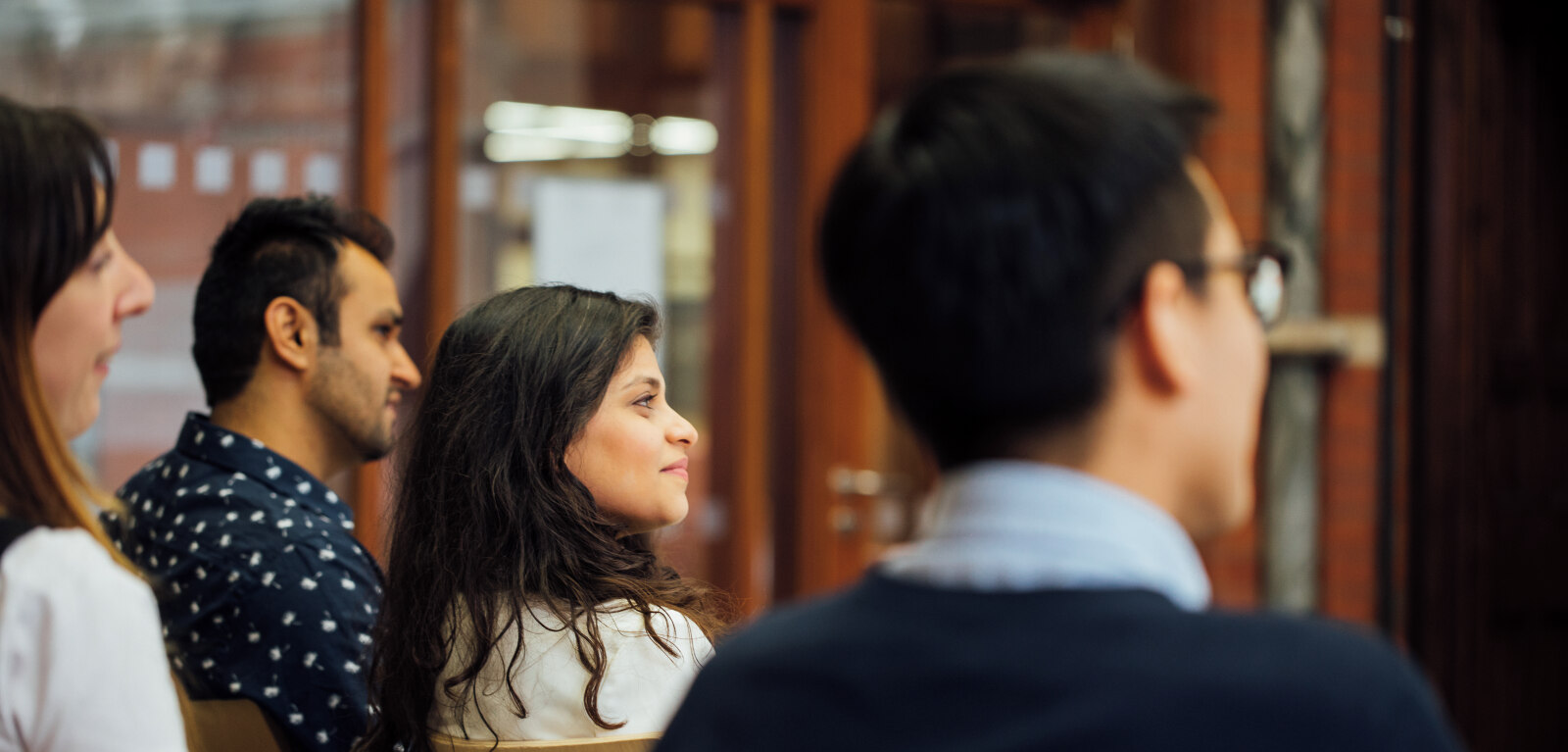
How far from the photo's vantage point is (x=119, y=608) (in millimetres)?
1041

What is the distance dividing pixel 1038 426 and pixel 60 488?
0.77 m

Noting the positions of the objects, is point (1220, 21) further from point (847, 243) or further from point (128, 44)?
point (847, 243)

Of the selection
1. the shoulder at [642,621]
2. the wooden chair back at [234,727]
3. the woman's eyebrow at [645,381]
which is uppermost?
the woman's eyebrow at [645,381]

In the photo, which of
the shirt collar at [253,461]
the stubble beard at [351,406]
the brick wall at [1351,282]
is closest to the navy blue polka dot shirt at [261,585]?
the shirt collar at [253,461]

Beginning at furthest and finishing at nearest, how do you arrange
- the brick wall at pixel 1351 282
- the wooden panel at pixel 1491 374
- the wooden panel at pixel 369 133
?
the wooden panel at pixel 1491 374, the brick wall at pixel 1351 282, the wooden panel at pixel 369 133

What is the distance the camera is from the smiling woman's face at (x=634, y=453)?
1691 millimetres

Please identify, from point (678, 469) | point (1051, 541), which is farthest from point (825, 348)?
point (1051, 541)

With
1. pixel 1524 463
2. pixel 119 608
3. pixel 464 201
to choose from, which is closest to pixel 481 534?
pixel 119 608

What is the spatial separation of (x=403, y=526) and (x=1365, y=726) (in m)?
1.26

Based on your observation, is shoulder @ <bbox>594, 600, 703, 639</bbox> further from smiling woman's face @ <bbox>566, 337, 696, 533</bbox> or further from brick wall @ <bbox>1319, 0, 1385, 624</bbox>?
brick wall @ <bbox>1319, 0, 1385, 624</bbox>

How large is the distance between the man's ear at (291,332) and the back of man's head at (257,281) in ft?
0.04

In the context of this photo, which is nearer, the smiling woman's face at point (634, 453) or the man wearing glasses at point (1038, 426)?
the man wearing glasses at point (1038, 426)

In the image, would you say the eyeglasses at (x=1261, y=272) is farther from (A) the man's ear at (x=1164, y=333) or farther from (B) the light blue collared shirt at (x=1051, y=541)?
(B) the light blue collared shirt at (x=1051, y=541)

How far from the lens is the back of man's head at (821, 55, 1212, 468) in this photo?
2.45 feet
